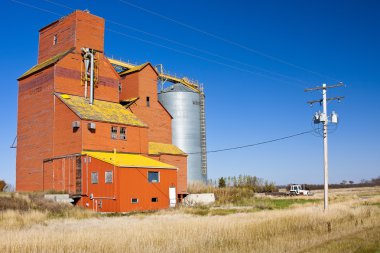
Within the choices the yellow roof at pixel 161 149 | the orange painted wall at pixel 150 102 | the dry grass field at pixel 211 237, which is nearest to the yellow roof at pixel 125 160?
the yellow roof at pixel 161 149

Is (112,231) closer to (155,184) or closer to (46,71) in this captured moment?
(155,184)

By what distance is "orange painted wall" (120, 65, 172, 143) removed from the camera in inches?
1927

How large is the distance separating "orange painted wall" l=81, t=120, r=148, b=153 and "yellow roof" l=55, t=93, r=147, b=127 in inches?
23.0

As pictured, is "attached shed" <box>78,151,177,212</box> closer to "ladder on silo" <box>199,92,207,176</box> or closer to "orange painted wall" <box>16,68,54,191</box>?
"orange painted wall" <box>16,68,54,191</box>

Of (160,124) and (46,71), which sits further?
(160,124)

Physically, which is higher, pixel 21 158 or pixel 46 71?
pixel 46 71

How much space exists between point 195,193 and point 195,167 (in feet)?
21.6

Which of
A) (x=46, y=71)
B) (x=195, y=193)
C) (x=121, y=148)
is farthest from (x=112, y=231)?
(x=195, y=193)

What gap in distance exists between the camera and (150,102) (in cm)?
4994

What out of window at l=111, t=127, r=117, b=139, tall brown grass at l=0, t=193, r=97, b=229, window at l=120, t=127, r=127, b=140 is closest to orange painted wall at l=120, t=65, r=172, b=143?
window at l=120, t=127, r=127, b=140

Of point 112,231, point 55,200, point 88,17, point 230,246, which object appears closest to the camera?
point 230,246

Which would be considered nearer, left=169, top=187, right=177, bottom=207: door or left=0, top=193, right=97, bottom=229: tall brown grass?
left=0, top=193, right=97, bottom=229: tall brown grass

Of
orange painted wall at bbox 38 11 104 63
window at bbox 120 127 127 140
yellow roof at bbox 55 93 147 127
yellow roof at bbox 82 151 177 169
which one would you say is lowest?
yellow roof at bbox 82 151 177 169

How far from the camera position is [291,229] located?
20312mm
